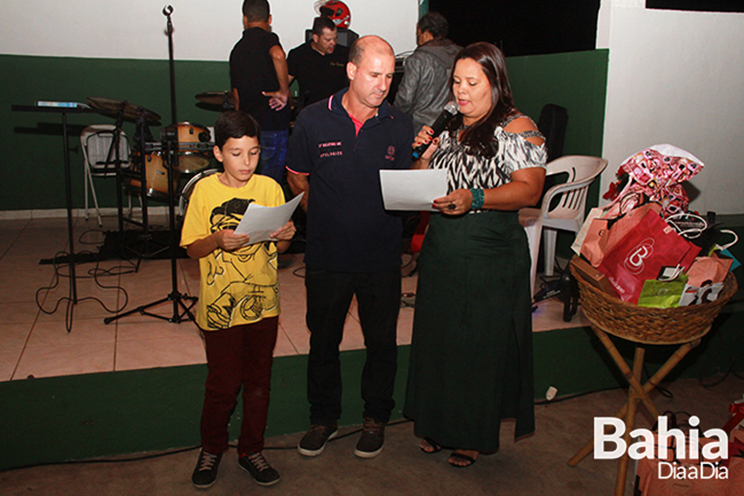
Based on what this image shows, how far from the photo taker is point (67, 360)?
2.54 m

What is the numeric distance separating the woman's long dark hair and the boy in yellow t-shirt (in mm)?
693

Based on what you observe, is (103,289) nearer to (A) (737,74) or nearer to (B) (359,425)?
(B) (359,425)

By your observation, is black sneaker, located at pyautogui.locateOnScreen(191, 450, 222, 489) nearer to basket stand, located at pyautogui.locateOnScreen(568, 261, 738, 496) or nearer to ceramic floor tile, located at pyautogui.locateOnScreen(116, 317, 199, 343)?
ceramic floor tile, located at pyautogui.locateOnScreen(116, 317, 199, 343)

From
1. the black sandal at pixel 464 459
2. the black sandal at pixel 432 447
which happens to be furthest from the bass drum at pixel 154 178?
the black sandal at pixel 464 459

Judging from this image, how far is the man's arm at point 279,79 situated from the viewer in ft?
12.7

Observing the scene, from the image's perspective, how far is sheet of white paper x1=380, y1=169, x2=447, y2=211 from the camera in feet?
5.93

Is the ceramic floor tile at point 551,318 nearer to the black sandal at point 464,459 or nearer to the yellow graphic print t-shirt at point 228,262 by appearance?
the black sandal at point 464,459

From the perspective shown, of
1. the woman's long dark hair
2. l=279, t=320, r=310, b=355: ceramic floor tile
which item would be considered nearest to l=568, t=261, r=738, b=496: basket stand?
the woman's long dark hair

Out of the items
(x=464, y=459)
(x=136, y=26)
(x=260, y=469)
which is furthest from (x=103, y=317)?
(x=136, y=26)

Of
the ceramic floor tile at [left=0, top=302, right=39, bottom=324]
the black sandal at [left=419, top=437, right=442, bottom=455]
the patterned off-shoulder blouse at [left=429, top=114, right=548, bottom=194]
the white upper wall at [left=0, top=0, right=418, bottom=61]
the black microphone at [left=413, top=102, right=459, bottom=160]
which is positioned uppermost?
the white upper wall at [left=0, top=0, right=418, bottom=61]

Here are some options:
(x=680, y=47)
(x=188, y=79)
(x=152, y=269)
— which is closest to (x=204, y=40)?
(x=188, y=79)

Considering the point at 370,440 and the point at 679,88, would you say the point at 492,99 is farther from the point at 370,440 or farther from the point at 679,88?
the point at 679,88

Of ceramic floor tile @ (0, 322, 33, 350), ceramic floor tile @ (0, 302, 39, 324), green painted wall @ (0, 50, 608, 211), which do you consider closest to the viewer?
ceramic floor tile @ (0, 322, 33, 350)

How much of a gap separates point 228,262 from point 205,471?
793mm
